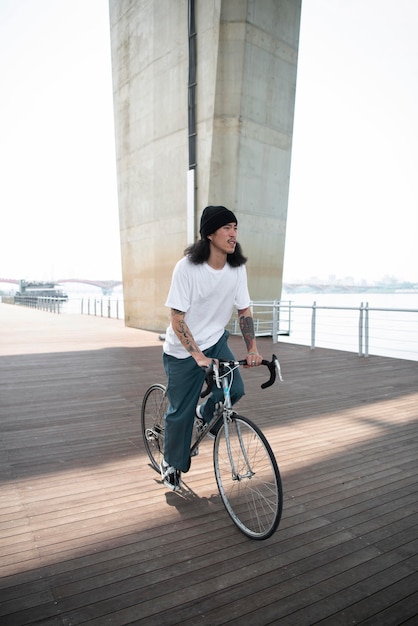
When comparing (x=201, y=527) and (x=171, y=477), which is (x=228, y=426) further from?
(x=171, y=477)

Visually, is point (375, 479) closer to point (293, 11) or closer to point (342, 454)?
point (342, 454)

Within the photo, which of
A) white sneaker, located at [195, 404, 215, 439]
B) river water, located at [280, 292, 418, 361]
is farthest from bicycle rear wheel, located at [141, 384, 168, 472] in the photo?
river water, located at [280, 292, 418, 361]

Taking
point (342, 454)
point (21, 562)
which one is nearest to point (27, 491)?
point (21, 562)

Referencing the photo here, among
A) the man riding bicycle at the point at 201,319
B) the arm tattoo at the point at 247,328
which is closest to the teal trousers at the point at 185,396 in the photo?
the man riding bicycle at the point at 201,319

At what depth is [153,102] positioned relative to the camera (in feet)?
41.0

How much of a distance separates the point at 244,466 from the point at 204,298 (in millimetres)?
812

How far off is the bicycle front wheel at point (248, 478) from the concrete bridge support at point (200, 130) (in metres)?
8.87

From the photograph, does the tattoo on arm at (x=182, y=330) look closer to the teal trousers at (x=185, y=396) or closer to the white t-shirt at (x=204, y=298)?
the white t-shirt at (x=204, y=298)

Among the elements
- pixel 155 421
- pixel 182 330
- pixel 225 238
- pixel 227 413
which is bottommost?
pixel 155 421

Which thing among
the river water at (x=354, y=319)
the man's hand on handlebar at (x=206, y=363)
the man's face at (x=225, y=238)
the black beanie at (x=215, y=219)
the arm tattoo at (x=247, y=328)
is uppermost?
the black beanie at (x=215, y=219)

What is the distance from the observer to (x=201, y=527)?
2.22 m

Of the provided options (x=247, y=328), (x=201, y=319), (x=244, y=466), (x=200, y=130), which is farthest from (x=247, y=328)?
(x=200, y=130)

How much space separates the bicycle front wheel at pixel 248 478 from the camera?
2.01m

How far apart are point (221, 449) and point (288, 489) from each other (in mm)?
611
